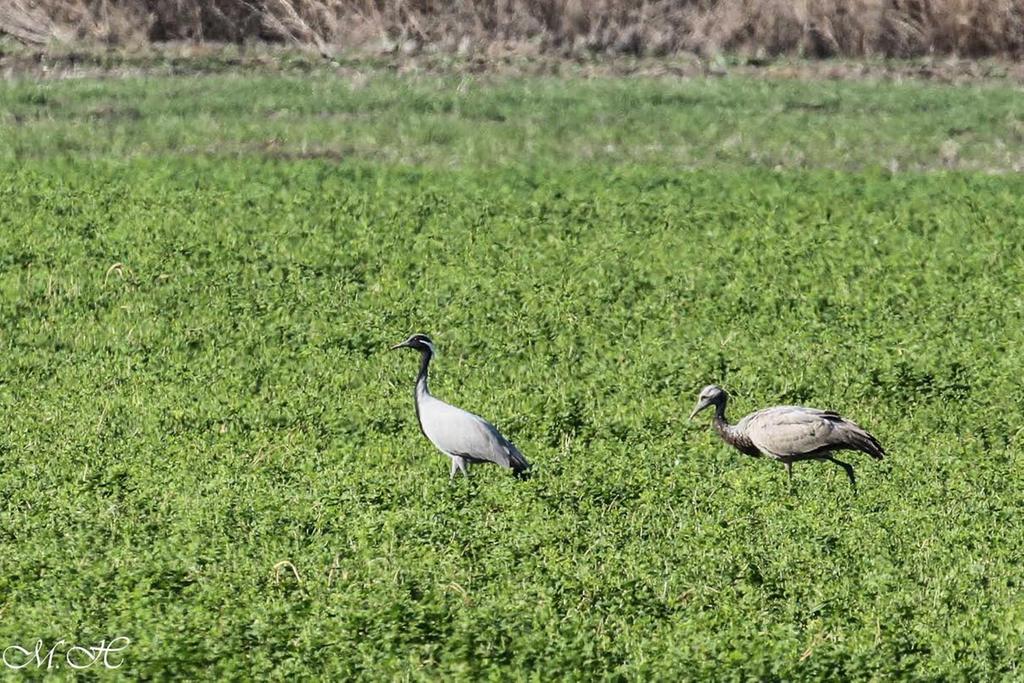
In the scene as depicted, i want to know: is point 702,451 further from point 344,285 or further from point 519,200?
point 519,200

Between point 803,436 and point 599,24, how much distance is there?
737 inches

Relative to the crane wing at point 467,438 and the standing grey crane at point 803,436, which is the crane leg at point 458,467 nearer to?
the crane wing at point 467,438

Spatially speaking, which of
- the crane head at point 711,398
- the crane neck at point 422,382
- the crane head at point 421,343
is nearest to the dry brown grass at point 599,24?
the crane head at point 711,398

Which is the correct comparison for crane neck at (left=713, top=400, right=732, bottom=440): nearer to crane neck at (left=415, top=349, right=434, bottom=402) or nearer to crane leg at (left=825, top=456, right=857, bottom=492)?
crane leg at (left=825, top=456, right=857, bottom=492)

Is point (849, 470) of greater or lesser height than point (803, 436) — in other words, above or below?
below

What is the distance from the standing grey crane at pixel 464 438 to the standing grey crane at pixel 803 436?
1339mm

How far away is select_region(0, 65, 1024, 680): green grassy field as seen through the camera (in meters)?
9.55

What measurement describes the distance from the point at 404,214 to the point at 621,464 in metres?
7.55

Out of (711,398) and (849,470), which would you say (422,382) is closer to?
(711,398)

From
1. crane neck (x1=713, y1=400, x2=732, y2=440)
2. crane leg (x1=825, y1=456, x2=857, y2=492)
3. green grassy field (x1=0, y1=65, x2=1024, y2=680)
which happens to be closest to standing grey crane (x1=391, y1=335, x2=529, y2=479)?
green grassy field (x1=0, y1=65, x2=1024, y2=680)

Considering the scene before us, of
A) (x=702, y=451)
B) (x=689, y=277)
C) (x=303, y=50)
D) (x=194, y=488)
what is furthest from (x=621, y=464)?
(x=303, y=50)

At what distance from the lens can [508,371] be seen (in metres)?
14.8

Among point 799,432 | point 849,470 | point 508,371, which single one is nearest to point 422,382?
point 799,432

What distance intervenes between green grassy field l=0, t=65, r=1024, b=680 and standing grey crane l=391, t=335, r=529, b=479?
0.58 ft
